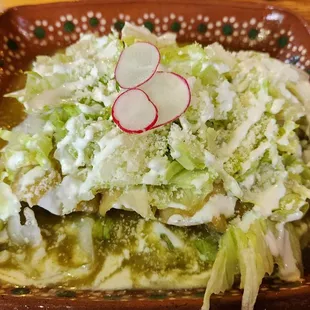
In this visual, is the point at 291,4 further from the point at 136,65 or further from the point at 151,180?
the point at 151,180

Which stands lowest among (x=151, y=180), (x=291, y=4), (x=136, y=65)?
(x=151, y=180)

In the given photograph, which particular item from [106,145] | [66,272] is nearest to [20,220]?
[66,272]

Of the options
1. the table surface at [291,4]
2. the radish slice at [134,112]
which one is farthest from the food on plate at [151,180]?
the table surface at [291,4]

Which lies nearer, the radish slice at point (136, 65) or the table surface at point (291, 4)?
the radish slice at point (136, 65)

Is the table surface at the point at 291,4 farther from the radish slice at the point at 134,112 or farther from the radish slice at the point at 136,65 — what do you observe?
the radish slice at the point at 134,112

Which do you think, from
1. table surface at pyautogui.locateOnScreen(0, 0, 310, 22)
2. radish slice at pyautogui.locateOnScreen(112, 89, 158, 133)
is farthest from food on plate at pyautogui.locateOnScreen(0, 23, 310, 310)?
table surface at pyautogui.locateOnScreen(0, 0, 310, 22)

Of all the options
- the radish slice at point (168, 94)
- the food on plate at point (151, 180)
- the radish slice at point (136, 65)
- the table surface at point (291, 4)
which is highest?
the table surface at point (291, 4)

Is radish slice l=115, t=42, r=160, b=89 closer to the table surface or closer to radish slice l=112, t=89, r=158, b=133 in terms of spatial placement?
radish slice l=112, t=89, r=158, b=133

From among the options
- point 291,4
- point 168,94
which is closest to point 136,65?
point 168,94
